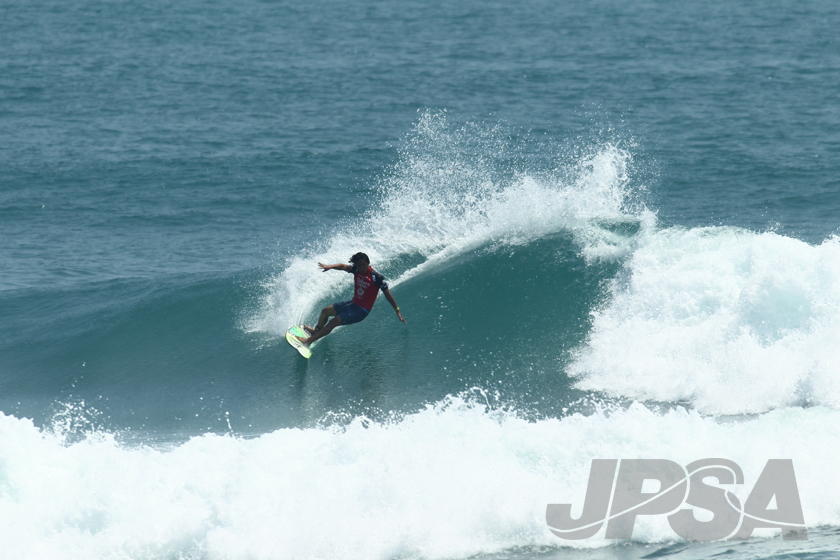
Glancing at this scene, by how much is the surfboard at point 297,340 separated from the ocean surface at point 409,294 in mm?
262

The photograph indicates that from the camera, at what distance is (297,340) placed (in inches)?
499

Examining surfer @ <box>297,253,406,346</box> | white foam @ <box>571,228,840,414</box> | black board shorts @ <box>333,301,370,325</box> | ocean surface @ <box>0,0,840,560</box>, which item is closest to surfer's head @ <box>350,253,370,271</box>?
surfer @ <box>297,253,406,346</box>

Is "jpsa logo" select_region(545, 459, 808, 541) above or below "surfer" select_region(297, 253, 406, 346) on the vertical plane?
below

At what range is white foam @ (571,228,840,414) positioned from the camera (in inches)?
429

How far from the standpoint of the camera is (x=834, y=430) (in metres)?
9.66

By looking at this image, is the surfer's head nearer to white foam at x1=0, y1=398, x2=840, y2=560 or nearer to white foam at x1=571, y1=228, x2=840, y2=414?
white foam at x1=0, y1=398, x2=840, y2=560

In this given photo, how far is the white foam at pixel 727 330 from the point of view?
10.9 metres

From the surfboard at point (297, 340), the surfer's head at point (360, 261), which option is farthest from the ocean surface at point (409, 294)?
the surfer's head at point (360, 261)

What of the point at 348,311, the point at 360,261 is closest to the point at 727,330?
the point at 360,261

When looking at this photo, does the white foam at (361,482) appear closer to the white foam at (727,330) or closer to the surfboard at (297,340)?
the white foam at (727,330)

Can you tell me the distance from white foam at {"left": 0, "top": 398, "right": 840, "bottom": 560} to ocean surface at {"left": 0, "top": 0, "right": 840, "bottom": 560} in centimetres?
3

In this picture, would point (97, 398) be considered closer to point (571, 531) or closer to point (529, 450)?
point (529, 450)

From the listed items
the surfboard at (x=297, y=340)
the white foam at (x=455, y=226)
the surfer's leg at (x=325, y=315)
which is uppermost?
the white foam at (x=455, y=226)

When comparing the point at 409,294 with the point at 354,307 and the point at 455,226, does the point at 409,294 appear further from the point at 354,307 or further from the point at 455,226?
the point at 455,226
